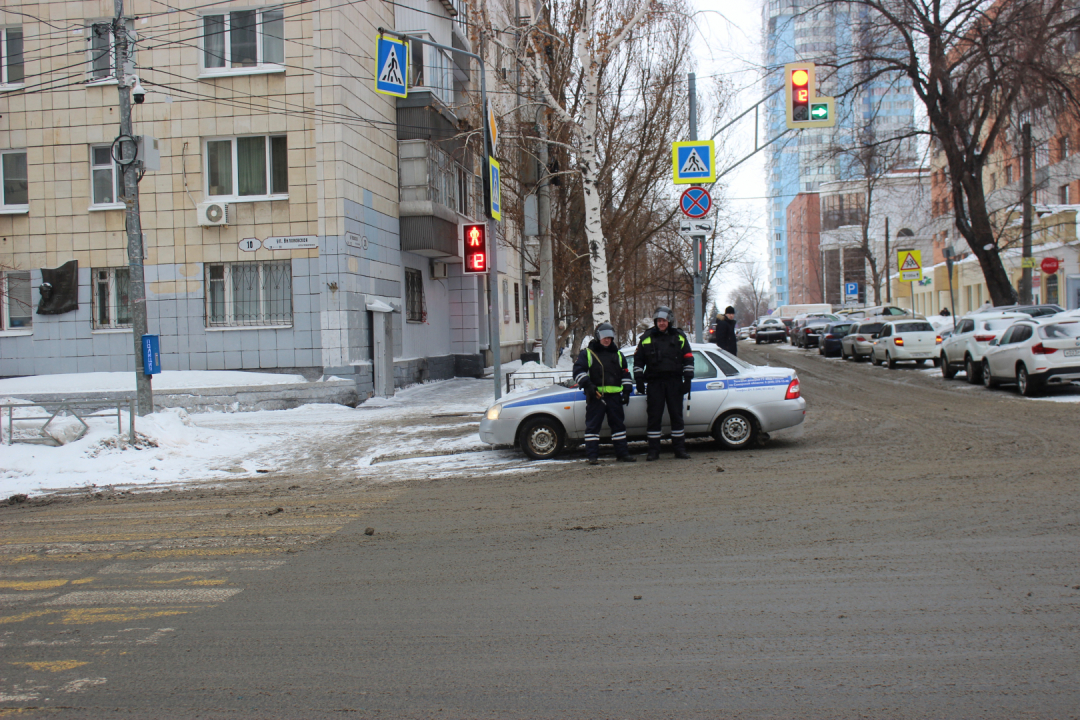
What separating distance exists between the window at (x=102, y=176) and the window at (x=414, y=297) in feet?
23.8

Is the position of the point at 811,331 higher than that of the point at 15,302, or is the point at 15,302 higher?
the point at 15,302

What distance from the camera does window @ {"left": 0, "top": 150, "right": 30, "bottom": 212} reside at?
19875mm

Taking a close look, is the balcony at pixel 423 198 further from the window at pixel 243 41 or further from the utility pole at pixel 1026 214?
the utility pole at pixel 1026 214

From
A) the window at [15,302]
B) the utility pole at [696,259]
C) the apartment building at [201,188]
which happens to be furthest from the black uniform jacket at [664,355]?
the window at [15,302]

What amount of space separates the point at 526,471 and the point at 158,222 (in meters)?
13.0

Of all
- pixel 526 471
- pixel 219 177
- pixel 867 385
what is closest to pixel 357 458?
pixel 526 471

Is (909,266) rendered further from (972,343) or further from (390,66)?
(390,66)

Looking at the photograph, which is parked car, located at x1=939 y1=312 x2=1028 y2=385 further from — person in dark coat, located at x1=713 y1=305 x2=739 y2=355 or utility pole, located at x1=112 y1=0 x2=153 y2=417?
utility pole, located at x1=112 y1=0 x2=153 y2=417

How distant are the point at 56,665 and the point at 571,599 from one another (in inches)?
108

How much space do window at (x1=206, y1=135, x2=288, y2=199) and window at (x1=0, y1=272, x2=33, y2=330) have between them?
4879mm

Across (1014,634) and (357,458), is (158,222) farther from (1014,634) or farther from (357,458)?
(1014,634)

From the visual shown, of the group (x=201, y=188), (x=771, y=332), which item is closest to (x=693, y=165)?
(x=201, y=188)

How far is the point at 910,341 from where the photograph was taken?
2694 cm

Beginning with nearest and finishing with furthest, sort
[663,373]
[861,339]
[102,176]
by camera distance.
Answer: [663,373], [102,176], [861,339]
